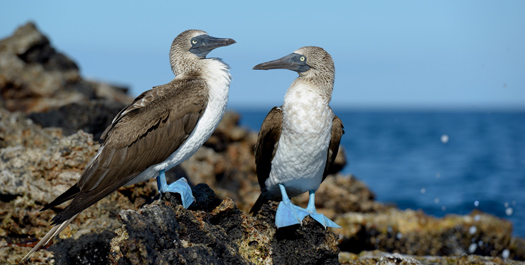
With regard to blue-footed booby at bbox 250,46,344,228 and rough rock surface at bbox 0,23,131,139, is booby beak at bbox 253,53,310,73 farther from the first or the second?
rough rock surface at bbox 0,23,131,139

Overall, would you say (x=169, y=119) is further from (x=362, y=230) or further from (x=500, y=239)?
(x=500, y=239)

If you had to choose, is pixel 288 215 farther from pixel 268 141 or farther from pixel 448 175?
pixel 448 175

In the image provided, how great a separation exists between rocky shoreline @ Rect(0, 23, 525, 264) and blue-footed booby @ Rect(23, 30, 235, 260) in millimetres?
356

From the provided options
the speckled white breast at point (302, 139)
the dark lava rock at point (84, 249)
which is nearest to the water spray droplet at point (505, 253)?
the speckled white breast at point (302, 139)

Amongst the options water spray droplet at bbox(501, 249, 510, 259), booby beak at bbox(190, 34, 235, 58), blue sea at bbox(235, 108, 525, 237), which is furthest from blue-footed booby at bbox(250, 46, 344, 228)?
blue sea at bbox(235, 108, 525, 237)

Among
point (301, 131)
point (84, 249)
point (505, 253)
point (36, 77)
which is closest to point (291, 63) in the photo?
point (301, 131)

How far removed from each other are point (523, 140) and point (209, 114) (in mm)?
50887

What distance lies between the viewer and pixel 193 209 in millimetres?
5152

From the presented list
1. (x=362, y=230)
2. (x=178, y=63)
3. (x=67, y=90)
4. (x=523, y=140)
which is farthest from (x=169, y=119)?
(x=523, y=140)

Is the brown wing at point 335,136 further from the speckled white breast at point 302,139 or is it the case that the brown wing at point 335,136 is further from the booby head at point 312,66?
the booby head at point 312,66

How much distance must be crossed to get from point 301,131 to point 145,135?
149cm

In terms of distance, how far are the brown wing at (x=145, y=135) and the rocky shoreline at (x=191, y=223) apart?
0.39 meters

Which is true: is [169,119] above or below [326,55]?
below

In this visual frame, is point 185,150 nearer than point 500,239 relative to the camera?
Yes
